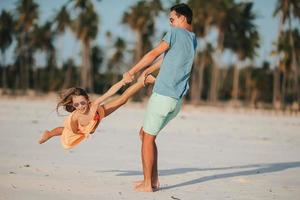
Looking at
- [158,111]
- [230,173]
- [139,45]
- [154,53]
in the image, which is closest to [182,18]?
[154,53]

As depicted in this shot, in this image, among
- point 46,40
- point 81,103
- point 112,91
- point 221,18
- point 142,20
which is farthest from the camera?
point 46,40

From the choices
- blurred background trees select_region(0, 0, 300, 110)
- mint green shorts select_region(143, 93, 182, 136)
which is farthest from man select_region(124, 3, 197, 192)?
blurred background trees select_region(0, 0, 300, 110)

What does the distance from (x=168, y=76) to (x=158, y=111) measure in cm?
35

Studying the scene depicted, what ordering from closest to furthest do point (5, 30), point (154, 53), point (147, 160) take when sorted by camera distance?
1. point (154, 53)
2. point (147, 160)
3. point (5, 30)

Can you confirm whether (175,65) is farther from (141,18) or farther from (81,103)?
(141,18)

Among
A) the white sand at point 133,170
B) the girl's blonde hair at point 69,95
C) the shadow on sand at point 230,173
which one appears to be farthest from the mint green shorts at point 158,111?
the girl's blonde hair at point 69,95

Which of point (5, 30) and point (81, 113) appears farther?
point (5, 30)

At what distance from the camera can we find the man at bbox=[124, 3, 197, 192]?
16.1 feet

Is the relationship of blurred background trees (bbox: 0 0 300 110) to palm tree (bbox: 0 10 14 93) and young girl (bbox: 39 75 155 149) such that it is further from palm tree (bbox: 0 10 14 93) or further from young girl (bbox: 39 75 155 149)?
young girl (bbox: 39 75 155 149)

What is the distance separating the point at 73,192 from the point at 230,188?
67.8 inches

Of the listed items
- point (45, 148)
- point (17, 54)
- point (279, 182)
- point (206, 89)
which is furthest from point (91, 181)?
point (206, 89)

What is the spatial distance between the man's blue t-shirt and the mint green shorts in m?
0.05

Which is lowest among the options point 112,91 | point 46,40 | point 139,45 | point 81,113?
point 81,113

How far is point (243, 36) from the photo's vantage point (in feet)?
186
